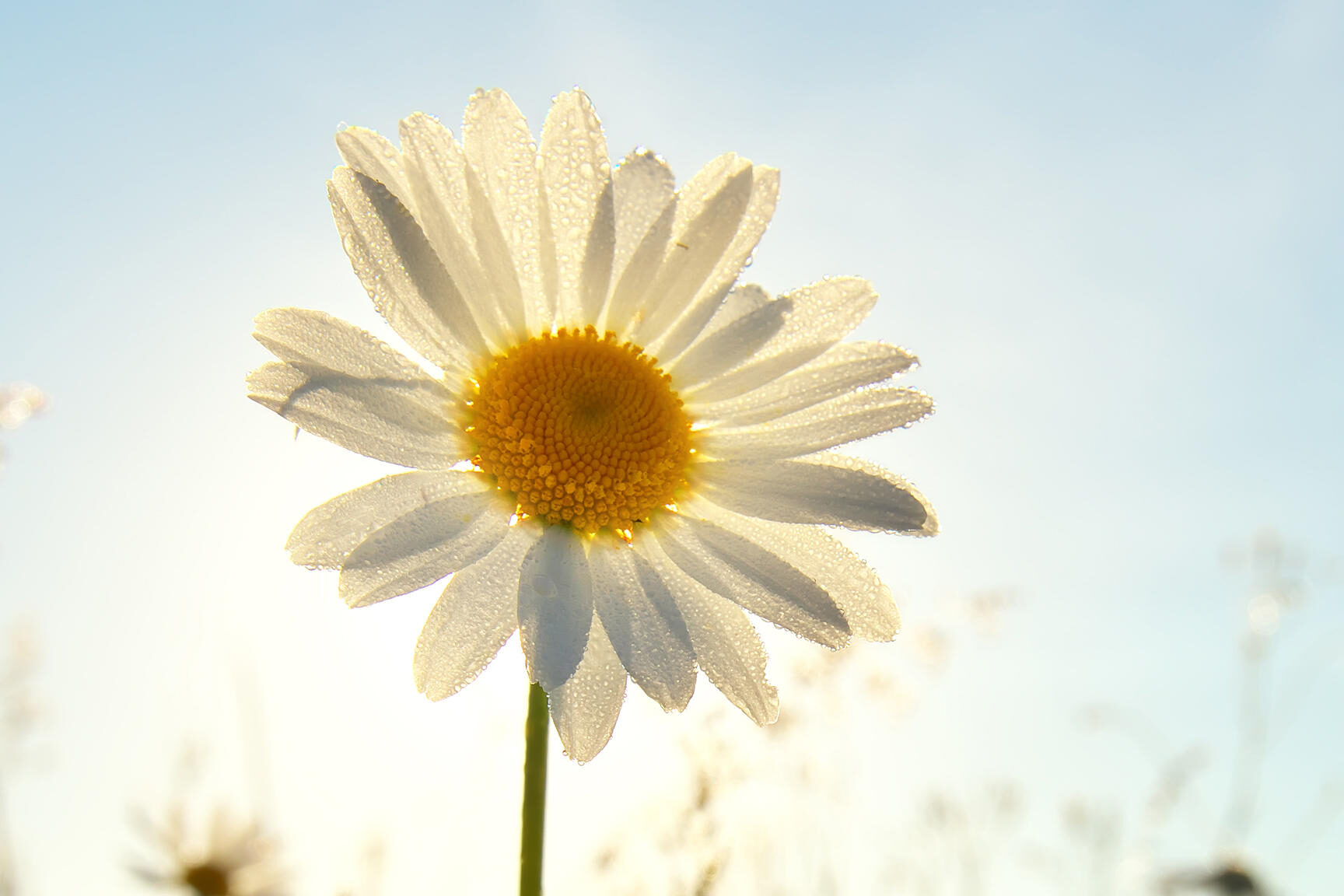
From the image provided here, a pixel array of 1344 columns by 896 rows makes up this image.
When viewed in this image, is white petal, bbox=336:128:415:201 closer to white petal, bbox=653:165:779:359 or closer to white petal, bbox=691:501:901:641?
white petal, bbox=653:165:779:359

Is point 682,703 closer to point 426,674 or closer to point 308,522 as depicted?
point 426,674

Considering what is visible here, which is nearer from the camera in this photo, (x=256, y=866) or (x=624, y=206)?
(x=624, y=206)

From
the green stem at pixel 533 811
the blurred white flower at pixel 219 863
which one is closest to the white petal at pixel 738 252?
the green stem at pixel 533 811

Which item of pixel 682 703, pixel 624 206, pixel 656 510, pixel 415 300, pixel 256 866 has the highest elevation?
pixel 624 206

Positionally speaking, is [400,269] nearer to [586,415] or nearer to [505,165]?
[505,165]

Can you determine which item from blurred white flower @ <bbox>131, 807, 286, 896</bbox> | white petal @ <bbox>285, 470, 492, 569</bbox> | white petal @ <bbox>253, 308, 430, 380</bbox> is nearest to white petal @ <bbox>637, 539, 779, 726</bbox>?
white petal @ <bbox>285, 470, 492, 569</bbox>

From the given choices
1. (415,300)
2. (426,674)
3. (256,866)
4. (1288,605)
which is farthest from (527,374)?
(1288,605)
